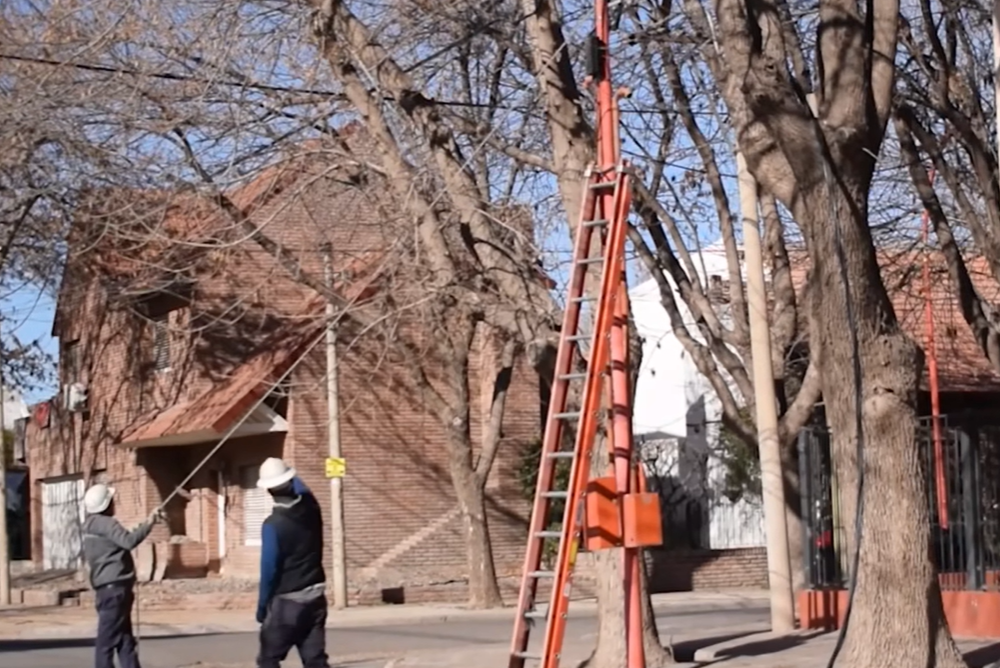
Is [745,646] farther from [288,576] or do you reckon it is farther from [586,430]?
[586,430]

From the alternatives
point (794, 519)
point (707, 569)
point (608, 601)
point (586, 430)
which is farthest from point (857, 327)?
point (707, 569)

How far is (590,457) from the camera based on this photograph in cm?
1023

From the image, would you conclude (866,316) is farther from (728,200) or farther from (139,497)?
(139,497)

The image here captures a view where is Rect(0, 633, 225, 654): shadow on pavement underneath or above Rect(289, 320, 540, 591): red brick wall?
underneath

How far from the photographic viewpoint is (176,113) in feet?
52.2

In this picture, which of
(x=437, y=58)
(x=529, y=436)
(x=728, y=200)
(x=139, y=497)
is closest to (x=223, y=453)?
(x=139, y=497)

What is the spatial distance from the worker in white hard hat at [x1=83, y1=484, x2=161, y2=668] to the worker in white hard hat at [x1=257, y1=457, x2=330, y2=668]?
2.46 metres

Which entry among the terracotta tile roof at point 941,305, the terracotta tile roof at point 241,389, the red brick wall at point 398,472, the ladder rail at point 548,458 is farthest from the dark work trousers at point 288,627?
the red brick wall at point 398,472

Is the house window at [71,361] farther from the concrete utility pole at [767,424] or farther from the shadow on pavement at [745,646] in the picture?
the shadow on pavement at [745,646]

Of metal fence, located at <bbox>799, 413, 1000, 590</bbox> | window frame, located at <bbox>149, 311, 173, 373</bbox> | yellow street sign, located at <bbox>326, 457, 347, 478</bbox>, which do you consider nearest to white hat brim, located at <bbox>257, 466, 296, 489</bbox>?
metal fence, located at <bbox>799, 413, 1000, 590</bbox>

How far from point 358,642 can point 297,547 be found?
10.7 metres

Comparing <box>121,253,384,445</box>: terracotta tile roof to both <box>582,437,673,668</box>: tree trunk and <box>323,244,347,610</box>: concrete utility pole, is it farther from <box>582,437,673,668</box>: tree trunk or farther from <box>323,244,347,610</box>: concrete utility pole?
<box>582,437,673,668</box>: tree trunk

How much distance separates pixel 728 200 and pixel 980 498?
17.8 feet

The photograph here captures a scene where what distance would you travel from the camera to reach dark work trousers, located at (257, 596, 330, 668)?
10.9m
